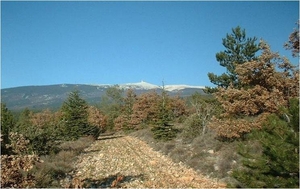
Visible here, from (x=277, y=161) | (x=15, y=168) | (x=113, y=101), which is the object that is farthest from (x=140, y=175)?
(x=113, y=101)

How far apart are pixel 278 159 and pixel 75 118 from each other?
127ft

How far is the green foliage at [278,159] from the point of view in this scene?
7.77 meters

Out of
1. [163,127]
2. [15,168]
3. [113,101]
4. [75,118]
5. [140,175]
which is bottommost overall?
[140,175]

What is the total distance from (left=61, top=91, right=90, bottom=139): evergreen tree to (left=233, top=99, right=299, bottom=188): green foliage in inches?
1435

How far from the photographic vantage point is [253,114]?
18391mm

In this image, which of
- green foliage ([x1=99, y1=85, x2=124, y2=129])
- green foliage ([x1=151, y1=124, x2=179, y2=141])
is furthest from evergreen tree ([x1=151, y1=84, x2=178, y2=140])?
green foliage ([x1=99, y1=85, x2=124, y2=129])

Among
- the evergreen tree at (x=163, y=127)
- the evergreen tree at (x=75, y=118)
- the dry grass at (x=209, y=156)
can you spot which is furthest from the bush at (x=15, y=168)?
the evergreen tree at (x=75, y=118)

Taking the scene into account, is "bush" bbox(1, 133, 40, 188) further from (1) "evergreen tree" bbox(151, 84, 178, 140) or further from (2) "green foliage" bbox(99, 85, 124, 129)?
(2) "green foliage" bbox(99, 85, 124, 129)

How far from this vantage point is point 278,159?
26.1 feet

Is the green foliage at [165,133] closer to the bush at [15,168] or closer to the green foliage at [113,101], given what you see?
the bush at [15,168]

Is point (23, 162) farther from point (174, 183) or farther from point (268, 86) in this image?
point (268, 86)

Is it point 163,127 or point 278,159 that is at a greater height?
point 278,159

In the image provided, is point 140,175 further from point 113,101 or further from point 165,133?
point 113,101

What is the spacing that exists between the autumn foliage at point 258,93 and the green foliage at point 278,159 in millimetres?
8544
